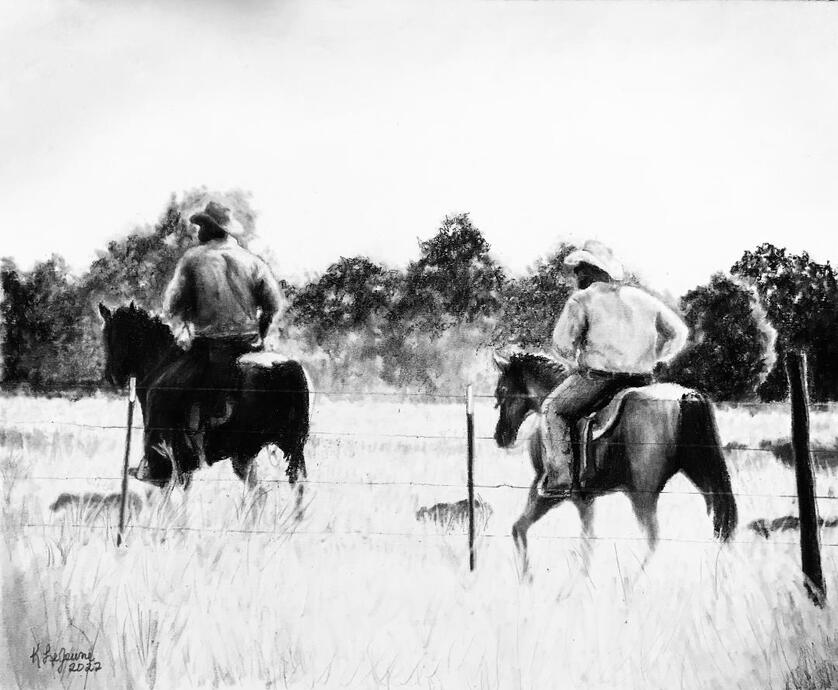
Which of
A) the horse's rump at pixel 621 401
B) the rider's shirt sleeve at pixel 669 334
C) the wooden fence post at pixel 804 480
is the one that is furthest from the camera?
the rider's shirt sleeve at pixel 669 334

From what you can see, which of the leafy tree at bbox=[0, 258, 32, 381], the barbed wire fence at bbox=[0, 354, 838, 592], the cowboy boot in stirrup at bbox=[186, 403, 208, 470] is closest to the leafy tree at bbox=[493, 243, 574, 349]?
the barbed wire fence at bbox=[0, 354, 838, 592]

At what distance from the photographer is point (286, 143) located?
372 cm

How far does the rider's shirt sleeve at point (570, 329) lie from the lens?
3607mm

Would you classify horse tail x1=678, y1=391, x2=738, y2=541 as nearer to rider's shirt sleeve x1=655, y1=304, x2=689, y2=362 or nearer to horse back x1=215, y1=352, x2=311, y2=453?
rider's shirt sleeve x1=655, y1=304, x2=689, y2=362

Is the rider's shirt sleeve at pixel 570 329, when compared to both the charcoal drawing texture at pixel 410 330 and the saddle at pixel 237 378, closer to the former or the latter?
the charcoal drawing texture at pixel 410 330

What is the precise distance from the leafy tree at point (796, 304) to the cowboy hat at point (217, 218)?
99.9 inches

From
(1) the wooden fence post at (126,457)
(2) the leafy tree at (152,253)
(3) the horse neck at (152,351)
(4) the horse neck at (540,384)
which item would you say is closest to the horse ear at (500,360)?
(4) the horse neck at (540,384)

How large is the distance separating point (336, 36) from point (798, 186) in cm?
249

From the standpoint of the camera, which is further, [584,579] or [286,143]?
[286,143]

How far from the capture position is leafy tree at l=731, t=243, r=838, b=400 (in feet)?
11.6

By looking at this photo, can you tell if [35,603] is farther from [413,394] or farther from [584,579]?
[584,579]

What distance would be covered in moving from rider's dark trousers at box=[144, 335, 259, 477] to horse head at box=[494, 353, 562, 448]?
128 cm

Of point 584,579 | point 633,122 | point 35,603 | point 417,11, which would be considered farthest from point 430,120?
point 35,603

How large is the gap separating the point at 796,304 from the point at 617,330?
943 millimetres
